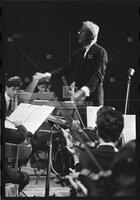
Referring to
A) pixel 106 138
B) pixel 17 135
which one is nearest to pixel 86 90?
pixel 106 138

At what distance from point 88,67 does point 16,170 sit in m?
1.58

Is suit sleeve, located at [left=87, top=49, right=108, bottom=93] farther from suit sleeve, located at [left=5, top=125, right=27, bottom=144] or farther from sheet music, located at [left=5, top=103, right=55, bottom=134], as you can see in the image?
suit sleeve, located at [left=5, top=125, right=27, bottom=144]

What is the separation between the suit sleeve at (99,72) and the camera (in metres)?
5.58

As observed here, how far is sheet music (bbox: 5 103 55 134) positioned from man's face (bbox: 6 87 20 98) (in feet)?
0.52

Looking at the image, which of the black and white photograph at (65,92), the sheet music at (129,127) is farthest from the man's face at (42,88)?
the sheet music at (129,127)

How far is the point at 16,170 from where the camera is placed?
18.0ft

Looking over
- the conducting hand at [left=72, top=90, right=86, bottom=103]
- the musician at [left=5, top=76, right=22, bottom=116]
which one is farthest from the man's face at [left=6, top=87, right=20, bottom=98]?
the conducting hand at [left=72, top=90, right=86, bottom=103]

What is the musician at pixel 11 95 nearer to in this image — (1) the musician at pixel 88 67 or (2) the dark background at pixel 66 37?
(2) the dark background at pixel 66 37

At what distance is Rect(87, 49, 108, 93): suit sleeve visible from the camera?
5582mm

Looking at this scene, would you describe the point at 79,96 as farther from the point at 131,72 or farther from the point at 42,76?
the point at 131,72

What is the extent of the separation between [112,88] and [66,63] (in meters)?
0.67

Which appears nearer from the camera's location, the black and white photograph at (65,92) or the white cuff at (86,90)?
the black and white photograph at (65,92)

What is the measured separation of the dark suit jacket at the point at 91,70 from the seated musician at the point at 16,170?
34.2 inches

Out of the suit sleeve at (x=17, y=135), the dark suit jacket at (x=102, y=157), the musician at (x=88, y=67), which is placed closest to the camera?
the dark suit jacket at (x=102, y=157)
